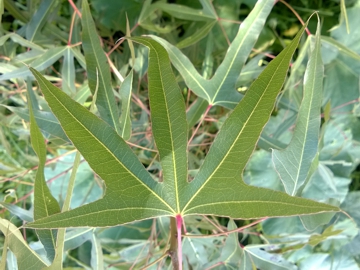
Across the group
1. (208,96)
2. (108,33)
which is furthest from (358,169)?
(108,33)

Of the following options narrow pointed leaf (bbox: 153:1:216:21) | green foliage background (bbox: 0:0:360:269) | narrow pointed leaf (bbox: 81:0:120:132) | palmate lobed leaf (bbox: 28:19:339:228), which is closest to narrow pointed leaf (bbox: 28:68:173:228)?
palmate lobed leaf (bbox: 28:19:339:228)

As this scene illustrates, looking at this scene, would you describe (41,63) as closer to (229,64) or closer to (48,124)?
(48,124)

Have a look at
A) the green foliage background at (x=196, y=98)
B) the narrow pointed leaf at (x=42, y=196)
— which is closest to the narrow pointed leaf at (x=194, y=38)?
the green foliage background at (x=196, y=98)

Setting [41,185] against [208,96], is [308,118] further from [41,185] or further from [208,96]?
[41,185]

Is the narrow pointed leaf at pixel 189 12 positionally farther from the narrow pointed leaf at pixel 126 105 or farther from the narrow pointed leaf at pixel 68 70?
the narrow pointed leaf at pixel 126 105

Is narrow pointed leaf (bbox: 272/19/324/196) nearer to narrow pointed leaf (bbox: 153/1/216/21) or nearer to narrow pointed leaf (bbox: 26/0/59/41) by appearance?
narrow pointed leaf (bbox: 153/1/216/21)

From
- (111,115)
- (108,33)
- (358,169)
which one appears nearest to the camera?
(111,115)

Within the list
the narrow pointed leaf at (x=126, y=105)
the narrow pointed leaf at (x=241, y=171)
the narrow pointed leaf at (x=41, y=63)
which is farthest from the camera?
the narrow pointed leaf at (x=41, y=63)
